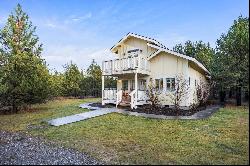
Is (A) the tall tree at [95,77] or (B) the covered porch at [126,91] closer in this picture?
(B) the covered porch at [126,91]

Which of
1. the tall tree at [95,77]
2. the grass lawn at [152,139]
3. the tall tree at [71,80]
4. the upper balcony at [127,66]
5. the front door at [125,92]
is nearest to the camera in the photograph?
the grass lawn at [152,139]

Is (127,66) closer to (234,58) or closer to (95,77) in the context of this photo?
(234,58)

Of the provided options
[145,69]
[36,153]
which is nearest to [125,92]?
[145,69]

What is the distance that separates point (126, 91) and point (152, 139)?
A: 1600 cm

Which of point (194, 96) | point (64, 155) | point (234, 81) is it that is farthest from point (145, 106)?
point (64, 155)

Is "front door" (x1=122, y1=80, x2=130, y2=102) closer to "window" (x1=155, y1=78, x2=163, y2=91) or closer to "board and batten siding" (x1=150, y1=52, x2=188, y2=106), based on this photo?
"window" (x1=155, y1=78, x2=163, y2=91)

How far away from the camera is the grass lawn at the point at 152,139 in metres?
9.51

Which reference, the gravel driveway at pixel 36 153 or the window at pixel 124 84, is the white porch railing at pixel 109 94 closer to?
the window at pixel 124 84

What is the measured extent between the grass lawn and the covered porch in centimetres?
691

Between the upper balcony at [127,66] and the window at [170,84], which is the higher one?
the upper balcony at [127,66]

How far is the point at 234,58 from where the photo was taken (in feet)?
95.7

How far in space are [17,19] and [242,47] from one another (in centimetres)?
2274

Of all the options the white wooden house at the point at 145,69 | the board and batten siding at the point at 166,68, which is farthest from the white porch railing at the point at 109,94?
the board and batten siding at the point at 166,68

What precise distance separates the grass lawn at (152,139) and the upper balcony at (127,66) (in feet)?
22.6
